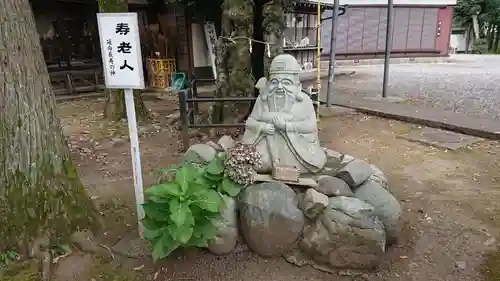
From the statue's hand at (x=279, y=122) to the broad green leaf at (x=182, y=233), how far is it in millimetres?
1152

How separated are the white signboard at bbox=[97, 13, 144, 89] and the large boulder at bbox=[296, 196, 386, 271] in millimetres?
1706

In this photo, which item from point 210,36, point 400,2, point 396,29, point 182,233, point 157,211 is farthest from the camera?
point 396,29

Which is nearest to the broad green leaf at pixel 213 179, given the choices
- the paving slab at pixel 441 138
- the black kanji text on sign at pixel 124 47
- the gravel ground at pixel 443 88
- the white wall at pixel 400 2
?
the black kanji text on sign at pixel 124 47

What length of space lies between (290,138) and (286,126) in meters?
0.11

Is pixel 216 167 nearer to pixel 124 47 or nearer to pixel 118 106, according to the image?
pixel 124 47

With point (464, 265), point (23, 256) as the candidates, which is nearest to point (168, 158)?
point (23, 256)

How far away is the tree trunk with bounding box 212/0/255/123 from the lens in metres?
6.18

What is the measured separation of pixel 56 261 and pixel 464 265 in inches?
122

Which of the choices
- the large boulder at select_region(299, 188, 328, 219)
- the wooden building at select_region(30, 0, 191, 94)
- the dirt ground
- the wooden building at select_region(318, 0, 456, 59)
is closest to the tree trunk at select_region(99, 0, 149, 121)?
the dirt ground

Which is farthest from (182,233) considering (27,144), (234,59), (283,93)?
(234,59)

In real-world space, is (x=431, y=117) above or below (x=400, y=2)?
below

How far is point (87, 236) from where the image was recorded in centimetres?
319

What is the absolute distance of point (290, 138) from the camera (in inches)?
128

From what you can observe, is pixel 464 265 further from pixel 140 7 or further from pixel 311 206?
pixel 140 7
